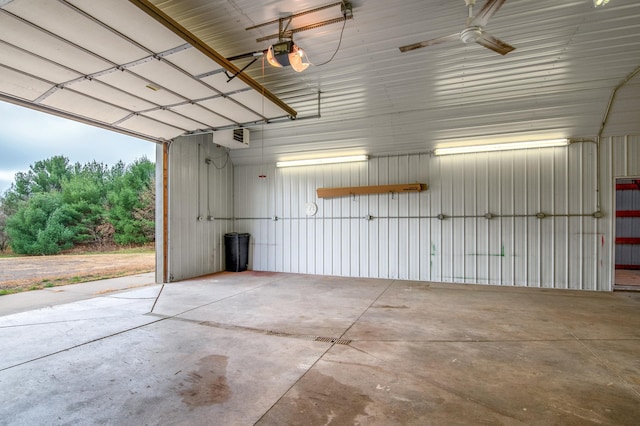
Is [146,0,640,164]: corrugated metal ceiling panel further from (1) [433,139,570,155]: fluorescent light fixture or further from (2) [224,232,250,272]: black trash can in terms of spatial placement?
(2) [224,232,250,272]: black trash can

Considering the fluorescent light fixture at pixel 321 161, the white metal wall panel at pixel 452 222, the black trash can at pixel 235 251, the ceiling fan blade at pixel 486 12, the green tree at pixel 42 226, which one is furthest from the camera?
the green tree at pixel 42 226

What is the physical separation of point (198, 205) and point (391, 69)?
6.05 m

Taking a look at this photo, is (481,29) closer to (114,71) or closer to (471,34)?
(471,34)

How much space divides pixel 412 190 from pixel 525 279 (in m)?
3.26

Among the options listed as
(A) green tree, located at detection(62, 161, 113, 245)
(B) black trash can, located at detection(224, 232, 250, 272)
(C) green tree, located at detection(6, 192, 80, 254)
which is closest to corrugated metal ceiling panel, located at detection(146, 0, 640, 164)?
(B) black trash can, located at detection(224, 232, 250, 272)

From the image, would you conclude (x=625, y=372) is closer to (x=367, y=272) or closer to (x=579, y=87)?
(x=579, y=87)

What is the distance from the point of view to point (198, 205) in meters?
8.15

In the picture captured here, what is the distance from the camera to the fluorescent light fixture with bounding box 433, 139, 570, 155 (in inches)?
257

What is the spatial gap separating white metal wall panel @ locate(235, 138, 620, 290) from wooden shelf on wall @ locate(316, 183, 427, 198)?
7.5 inches

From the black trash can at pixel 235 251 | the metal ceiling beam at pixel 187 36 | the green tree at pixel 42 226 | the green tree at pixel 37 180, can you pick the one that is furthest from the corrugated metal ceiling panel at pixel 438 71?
the green tree at pixel 37 180

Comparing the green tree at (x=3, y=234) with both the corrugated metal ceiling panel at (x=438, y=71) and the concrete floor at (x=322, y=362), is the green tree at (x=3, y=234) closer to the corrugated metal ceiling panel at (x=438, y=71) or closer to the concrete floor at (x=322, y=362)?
the concrete floor at (x=322, y=362)

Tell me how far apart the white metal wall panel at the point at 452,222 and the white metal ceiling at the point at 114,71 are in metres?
3.30

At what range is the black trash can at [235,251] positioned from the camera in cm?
891

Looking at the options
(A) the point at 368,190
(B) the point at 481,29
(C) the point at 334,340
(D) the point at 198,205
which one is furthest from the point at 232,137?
(B) the point at 481,29
